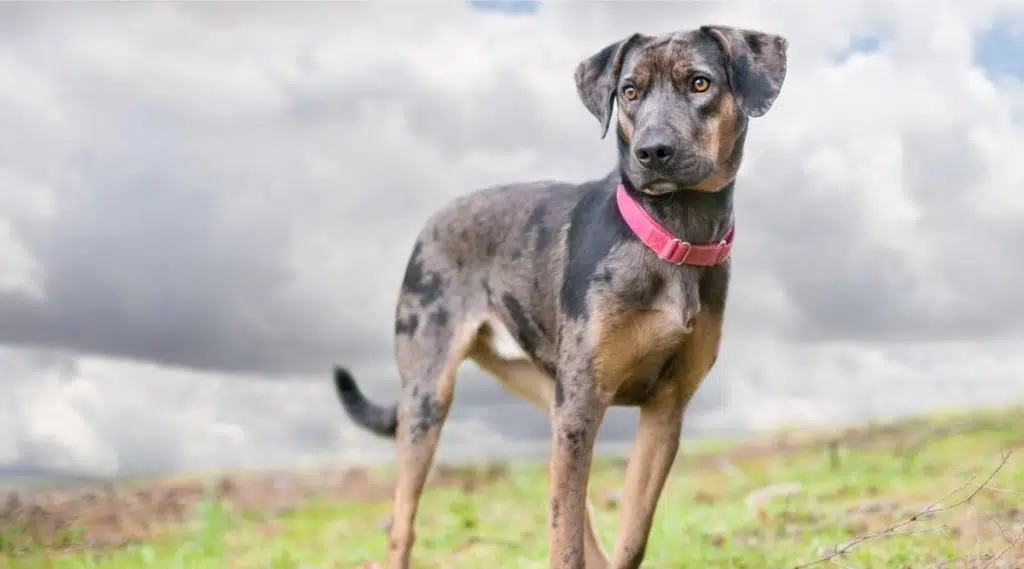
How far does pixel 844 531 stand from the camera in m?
7.83

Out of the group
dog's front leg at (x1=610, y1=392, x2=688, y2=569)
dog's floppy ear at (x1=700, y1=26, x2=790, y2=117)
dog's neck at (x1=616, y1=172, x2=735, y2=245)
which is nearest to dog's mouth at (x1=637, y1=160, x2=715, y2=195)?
dog's neck at (x1=616, y1=172, x2=735, y2=245)

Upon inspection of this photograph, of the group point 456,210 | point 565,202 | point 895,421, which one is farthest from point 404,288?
point 895,421

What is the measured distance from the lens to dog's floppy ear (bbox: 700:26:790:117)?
16.9 ft

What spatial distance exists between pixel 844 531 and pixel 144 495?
30.2 ft

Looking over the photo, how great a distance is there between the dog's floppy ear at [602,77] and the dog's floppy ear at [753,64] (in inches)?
16.2

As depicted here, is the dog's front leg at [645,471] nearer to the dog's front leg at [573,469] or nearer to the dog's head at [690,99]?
the dog's front leg at [573,469]

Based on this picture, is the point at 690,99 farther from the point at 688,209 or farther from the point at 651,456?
the point at 651,456

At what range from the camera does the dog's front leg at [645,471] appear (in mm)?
5793

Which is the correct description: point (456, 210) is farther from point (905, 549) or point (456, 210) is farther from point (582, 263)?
point (905, 549)

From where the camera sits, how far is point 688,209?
209 inches

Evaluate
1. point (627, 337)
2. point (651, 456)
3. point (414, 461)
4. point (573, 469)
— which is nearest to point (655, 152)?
point (627, 337)

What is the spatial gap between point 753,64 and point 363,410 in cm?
352

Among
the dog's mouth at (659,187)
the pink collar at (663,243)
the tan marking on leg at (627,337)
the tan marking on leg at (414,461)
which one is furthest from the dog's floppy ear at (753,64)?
Answer: the tan marking on leg at (414,461)

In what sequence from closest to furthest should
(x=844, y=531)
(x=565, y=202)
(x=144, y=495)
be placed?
(x=565, y=202)
(x=844, y=531)
(x=144, y=495)
